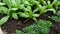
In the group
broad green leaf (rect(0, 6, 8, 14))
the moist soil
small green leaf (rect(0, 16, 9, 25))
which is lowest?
the moist soil

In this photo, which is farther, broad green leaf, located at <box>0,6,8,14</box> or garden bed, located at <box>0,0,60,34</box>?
broad green leaf, located at <box>0,6,8,14</box>

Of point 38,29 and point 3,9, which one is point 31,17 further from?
point 3,9

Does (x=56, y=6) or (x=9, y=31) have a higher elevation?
(x=56, y=6)

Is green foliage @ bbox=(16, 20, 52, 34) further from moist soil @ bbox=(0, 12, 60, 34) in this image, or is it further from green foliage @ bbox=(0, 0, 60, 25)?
green foliage @ bbox=(0, 0, 60, 25)

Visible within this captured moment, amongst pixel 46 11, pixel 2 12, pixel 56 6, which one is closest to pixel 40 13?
pixel 46 11

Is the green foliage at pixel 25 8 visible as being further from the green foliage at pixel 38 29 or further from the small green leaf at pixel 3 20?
the green foliage at pixel 38 29

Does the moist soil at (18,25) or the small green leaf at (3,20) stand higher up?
the small green leaf at (3,20)

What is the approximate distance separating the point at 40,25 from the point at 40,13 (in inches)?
20.2

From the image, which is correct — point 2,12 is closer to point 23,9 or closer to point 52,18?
point 23,9

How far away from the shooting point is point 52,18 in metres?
3.55

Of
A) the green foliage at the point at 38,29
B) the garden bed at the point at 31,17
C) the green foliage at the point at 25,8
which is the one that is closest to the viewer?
the green foliage at the point at 38,29

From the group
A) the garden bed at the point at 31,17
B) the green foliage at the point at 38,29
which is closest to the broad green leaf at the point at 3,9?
the garden bed at the point at 31,17

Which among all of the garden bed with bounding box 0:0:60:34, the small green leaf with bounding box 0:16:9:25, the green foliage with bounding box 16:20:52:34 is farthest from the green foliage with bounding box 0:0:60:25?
the green foliage with bounding box 16:20:52:34

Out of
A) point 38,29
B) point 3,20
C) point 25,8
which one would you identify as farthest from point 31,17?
point 3,20
